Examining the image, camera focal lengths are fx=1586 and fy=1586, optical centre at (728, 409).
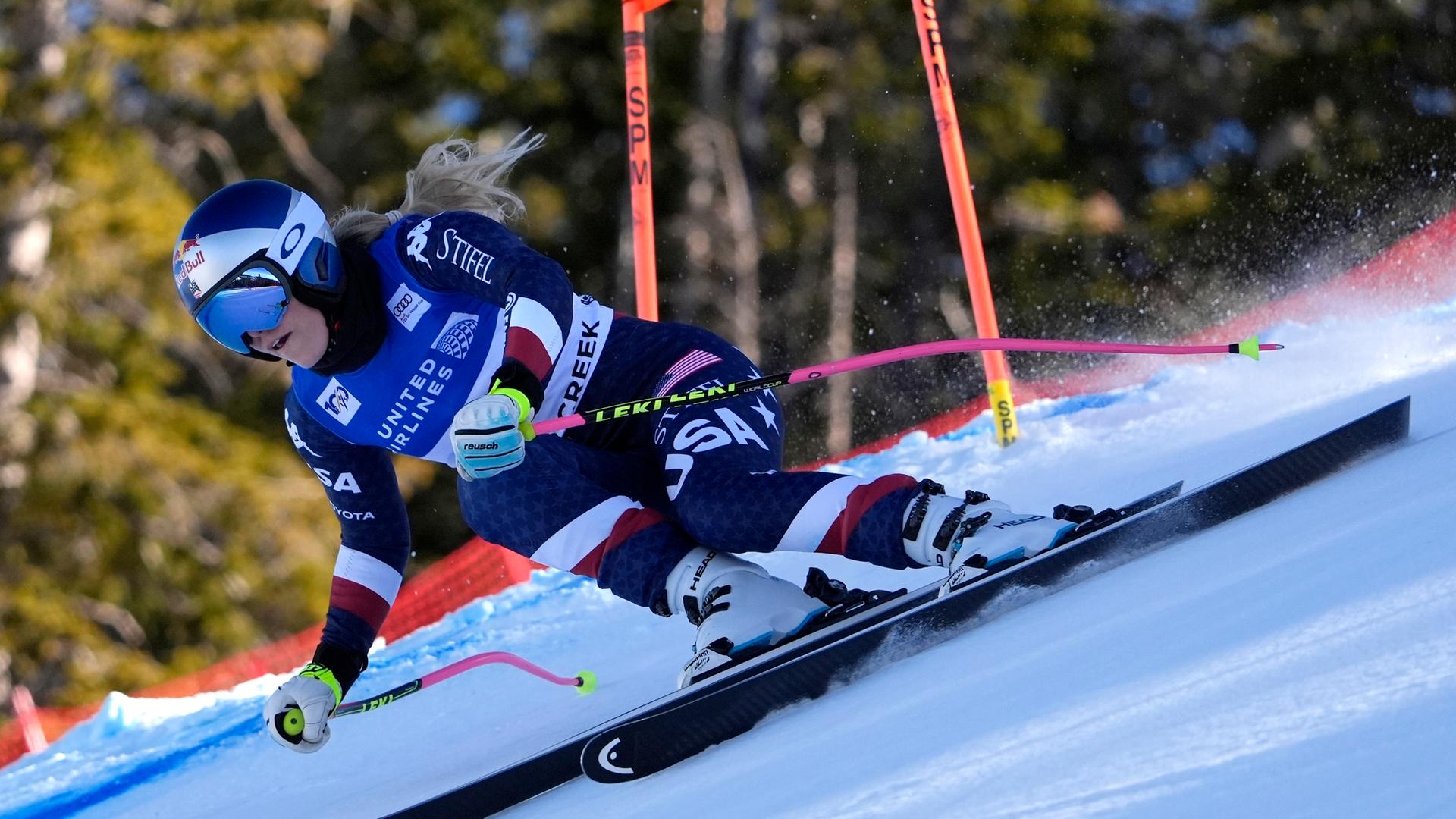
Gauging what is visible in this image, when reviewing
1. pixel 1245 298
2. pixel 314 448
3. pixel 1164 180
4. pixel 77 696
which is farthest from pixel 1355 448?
pixel 1164 180

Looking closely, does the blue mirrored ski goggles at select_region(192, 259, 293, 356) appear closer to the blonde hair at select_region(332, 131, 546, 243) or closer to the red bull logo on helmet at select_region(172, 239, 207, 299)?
the red bull logo on helmet at select_region(172, 239, 207, 299)

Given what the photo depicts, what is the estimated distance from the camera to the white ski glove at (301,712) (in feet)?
8.86

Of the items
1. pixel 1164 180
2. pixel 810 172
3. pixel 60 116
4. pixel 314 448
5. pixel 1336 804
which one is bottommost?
pixel 1336 804

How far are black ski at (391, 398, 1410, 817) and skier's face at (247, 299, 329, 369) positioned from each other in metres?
0.86

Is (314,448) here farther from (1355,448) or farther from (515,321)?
(1355,448)

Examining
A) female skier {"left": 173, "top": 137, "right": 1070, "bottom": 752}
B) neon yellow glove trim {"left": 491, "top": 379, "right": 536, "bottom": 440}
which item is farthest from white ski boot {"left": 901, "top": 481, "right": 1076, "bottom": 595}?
neon yellow glove trim {"left": 491, "top": 379, "right": 536, "bottom": 440}

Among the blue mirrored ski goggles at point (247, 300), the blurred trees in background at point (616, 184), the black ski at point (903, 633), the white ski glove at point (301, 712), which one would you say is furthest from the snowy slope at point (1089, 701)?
the blurred trees in background at point (616, 184)

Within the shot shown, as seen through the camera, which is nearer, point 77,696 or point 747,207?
point 77,696

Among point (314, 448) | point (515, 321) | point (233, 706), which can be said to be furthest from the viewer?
point (233, 706)

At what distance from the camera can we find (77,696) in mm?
11531

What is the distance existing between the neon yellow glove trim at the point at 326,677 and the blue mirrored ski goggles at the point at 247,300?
606mm

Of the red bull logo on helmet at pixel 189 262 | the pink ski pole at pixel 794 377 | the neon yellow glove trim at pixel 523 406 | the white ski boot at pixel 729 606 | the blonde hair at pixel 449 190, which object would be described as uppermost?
the blonde hair at pixel 449 190

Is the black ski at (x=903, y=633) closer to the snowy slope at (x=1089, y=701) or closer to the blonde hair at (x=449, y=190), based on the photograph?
the snowy slope at (x=1089, y=701)

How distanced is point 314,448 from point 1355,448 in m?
1.89
